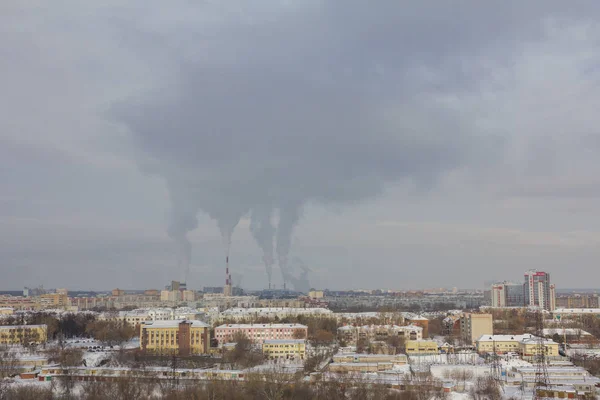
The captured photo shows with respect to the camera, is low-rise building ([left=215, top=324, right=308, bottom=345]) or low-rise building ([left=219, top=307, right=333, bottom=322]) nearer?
low-rise building ([left=215, top=324, right=308, bottom=345])

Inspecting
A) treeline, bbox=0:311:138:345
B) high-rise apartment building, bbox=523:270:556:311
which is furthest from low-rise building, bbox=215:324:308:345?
high-rise apartment building, bbox=523:270:556:311

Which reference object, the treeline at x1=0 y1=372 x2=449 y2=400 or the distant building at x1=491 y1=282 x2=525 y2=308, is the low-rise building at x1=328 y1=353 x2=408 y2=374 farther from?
the distant building at x1=491 y1=282 x2=525 y2=308

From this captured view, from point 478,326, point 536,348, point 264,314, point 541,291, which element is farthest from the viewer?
point 541,291

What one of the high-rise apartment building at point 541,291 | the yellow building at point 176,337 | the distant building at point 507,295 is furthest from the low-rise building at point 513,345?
the distant building at point 507,295

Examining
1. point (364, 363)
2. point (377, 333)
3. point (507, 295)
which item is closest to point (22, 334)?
point (377, 333)

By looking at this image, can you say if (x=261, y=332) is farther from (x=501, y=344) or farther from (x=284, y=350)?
(x=501, y=344)

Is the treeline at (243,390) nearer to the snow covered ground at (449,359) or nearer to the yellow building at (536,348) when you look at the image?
the snow covered ground at (449,359)

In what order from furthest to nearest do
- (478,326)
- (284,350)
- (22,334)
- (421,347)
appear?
1. (478,326)
2. (22,334)
3. (421,347)
4. (284,350)
